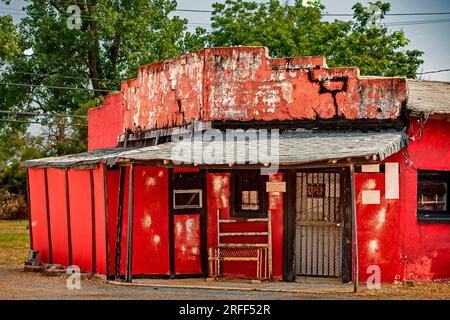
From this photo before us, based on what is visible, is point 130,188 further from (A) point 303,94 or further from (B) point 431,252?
(B) point 431,252

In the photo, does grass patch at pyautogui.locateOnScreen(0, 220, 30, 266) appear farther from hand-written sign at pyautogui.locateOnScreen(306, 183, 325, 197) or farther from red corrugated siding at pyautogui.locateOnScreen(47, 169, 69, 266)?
hand-written sign at pyautogui.locateOnScreen(306, 183, 325, 197)

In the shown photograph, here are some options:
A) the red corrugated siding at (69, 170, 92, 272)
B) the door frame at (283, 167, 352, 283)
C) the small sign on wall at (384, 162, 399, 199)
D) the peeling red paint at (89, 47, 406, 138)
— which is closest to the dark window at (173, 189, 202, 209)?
the peeling red paint at (89, 47, 406, 138)

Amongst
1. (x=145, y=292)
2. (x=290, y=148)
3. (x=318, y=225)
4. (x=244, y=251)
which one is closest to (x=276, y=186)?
(x=318, y=225)

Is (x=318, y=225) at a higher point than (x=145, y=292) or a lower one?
higher

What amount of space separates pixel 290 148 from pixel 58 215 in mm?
6674

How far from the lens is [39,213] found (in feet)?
73.2

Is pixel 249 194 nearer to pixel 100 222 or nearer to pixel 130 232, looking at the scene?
pixel 130 232

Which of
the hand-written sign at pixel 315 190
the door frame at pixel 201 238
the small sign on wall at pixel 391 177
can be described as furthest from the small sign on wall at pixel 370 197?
the door frame at pixel 201 238

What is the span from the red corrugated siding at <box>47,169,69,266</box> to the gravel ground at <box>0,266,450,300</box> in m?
3.03

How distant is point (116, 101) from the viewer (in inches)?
924

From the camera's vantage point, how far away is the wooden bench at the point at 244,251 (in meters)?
18.0

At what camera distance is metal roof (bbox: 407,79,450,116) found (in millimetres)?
17656

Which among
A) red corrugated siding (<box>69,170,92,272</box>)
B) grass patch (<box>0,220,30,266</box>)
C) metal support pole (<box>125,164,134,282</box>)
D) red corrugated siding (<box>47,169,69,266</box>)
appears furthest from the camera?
grass patch (<box>0,220,30,266</box>)

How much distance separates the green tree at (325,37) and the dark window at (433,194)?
64.6ft
